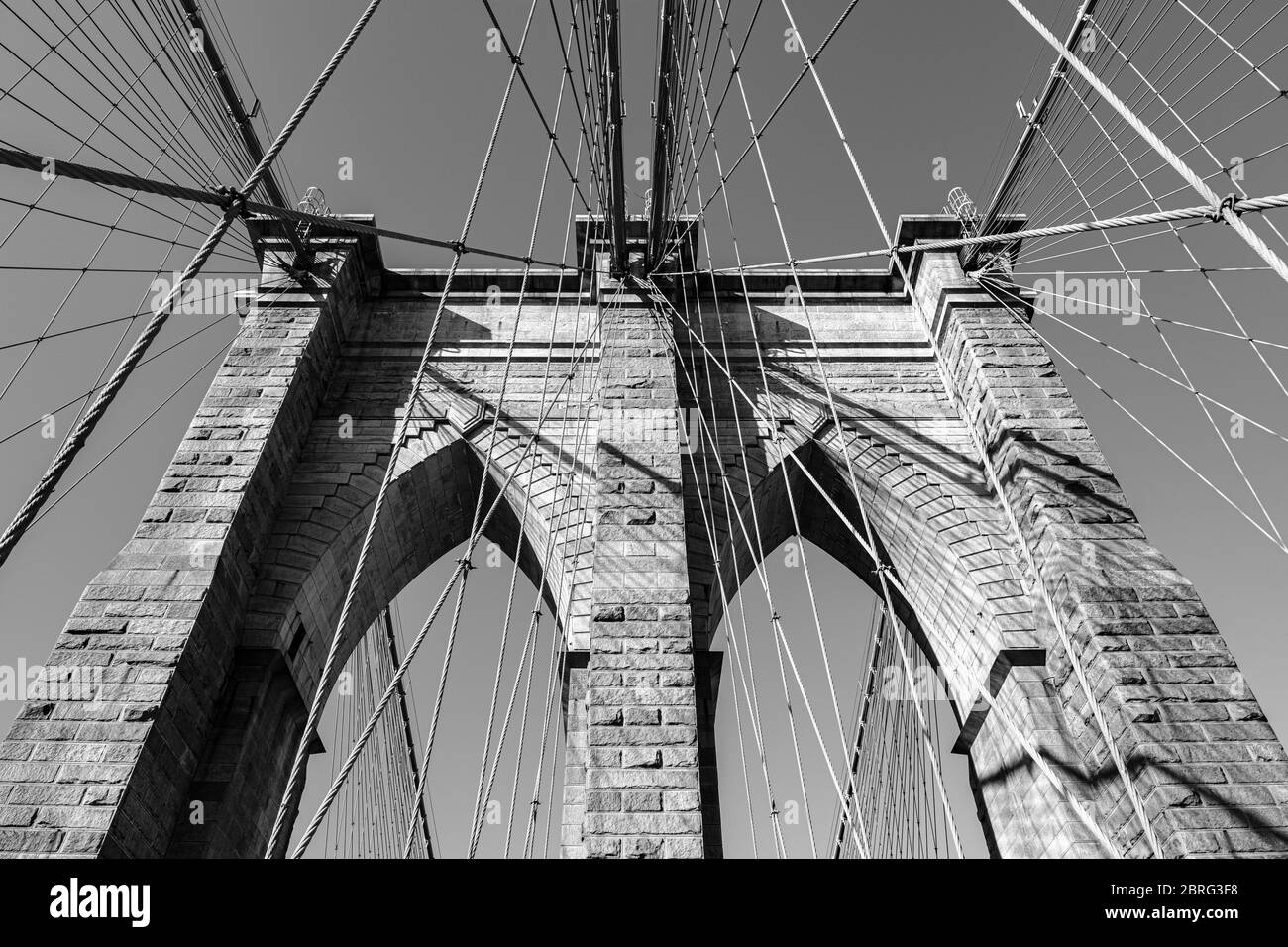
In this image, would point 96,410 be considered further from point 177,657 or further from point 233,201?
point 177,657

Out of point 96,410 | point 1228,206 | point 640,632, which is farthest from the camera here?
point 640,632

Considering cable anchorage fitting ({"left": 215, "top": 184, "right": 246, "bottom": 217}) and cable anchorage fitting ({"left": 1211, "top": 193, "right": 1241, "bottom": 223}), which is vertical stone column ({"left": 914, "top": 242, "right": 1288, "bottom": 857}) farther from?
cable anchorage fitting ({"left": 215, "top": 184, "right": 246, "bottom": 217})

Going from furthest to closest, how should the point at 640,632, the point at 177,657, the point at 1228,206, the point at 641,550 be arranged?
the point at 641,550, the point at 640,632, the point at 177,657, the point at 1228,206

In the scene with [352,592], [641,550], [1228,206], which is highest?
[641,550]

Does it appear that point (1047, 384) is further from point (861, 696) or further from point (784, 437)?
point (861, 696)

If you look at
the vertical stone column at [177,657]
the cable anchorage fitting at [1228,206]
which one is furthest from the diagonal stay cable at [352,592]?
the cable anchorage fitting at [1228,206]

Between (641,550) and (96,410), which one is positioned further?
(641,550)

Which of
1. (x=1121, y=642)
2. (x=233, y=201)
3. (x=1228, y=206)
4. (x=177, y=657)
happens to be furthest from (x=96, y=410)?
(x=1121, y=642)
